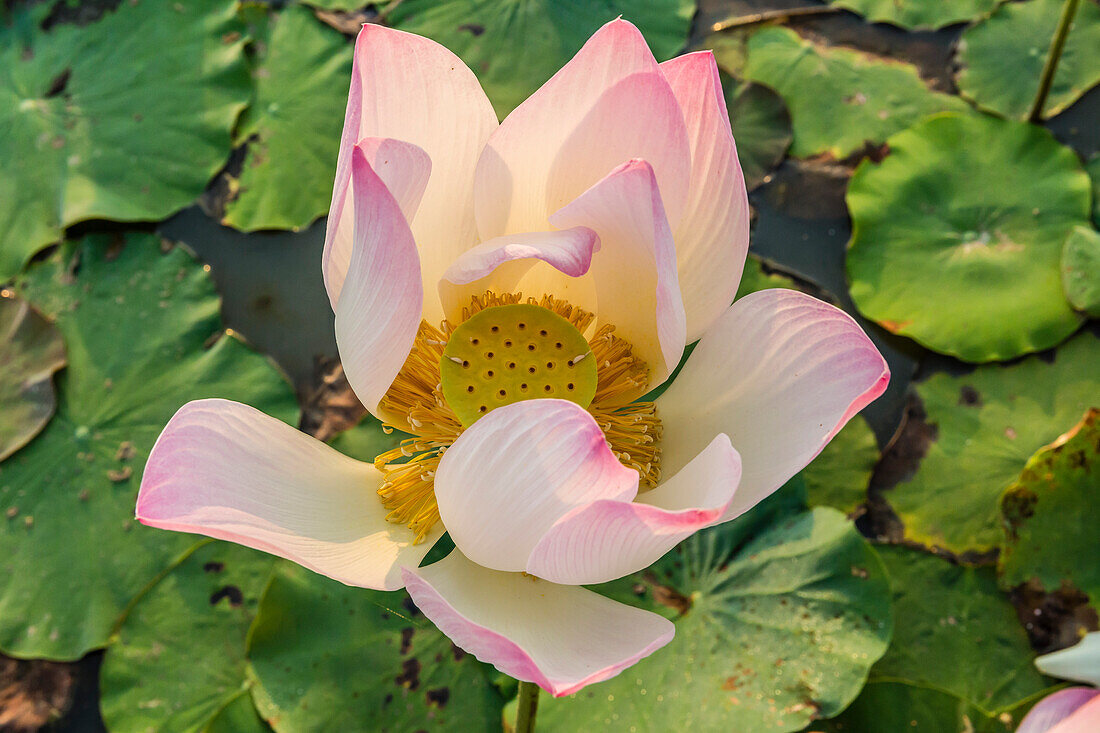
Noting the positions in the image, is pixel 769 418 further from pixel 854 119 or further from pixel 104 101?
pixel 104 101

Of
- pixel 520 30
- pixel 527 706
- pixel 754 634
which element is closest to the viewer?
pixel 527 706

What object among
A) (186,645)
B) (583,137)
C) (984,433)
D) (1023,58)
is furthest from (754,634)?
(1023,58)

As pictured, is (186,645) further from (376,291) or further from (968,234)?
(968,234)

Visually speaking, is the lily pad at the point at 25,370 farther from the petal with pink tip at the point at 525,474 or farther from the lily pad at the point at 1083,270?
the lily pad at the point at 1083,270

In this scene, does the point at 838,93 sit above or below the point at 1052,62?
below

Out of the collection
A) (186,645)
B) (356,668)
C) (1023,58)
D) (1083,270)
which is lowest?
(186,645)

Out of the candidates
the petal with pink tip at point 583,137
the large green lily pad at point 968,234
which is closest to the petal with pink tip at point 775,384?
the petal with pink tip at point 583,137

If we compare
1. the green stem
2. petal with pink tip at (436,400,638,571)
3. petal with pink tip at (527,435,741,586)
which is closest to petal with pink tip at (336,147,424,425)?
petal with pink tip at (436,400,638,571)

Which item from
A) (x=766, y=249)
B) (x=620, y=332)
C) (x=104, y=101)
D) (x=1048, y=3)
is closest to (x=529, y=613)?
(x=620, y=332)
